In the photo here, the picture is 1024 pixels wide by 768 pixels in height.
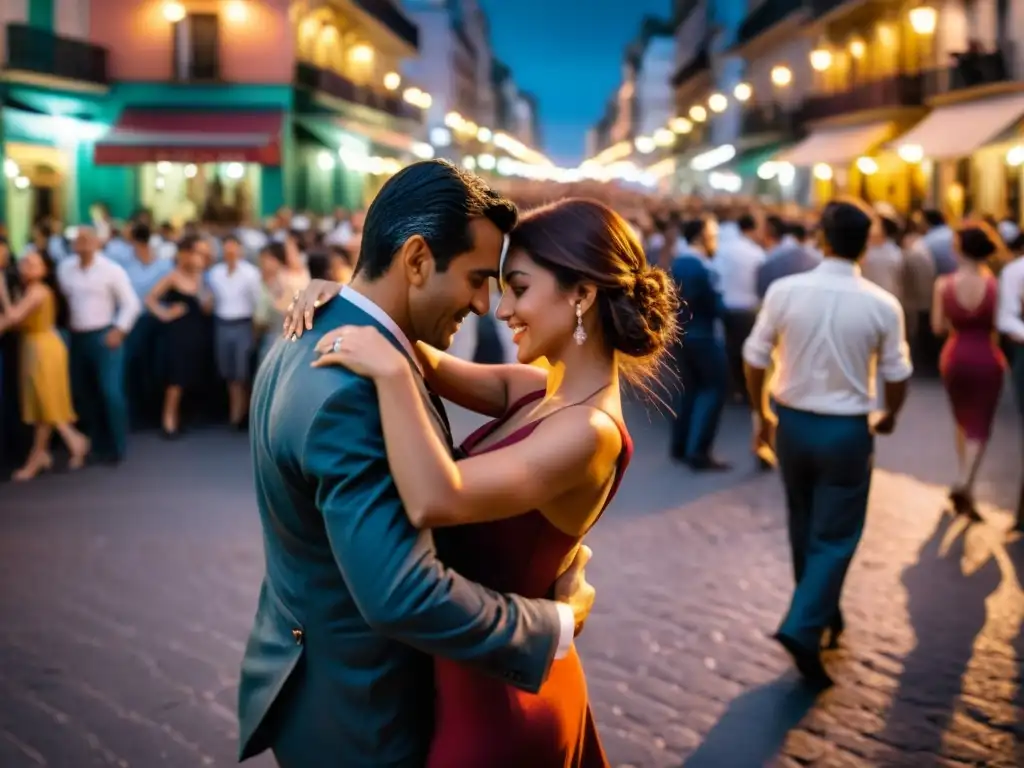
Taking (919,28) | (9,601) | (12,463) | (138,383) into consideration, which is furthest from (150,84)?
(9,601)

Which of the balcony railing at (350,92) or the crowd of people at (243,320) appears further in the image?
the balcony railing at (350,92)

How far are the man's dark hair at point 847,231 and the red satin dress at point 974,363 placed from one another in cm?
302

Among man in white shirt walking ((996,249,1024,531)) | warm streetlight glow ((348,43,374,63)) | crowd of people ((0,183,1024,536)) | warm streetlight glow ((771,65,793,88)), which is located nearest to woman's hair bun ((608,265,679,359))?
crowd of people ((0,183,1024,536))

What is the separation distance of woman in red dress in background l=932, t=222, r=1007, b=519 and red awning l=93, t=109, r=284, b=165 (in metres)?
23.6

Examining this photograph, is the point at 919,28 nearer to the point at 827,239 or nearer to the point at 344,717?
the point at 827,239

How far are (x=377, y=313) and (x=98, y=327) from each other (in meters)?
8.25

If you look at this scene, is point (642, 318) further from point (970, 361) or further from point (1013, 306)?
point (970, 361)

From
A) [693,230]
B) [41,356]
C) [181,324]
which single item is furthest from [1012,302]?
[181,324]

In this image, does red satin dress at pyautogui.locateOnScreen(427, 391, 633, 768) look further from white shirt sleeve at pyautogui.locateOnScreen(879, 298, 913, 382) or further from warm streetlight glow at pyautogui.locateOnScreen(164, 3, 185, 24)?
warm streetlight glow at pyautogui.locateOnScreen(164, 3, 185, 24)

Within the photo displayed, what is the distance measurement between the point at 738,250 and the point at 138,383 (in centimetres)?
579

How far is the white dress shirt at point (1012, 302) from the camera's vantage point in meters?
7.43

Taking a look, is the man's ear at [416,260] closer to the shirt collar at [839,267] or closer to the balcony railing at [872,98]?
the shirt collar at [839,267]

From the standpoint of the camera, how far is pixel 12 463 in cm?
1000

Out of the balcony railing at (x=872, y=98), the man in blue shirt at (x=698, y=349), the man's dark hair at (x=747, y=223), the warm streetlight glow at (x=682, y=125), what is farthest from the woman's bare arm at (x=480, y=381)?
the warm streetlight glow at (x=682, y=125)
